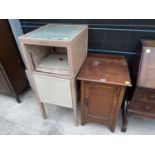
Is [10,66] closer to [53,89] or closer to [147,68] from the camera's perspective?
[53,89]

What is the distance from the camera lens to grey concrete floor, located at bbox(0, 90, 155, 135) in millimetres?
1503

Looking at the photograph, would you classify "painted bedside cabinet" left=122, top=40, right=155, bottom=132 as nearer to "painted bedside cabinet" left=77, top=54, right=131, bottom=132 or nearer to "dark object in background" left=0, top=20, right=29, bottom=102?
"painted bedside cabinet" left=77, top=54, right=131, bottom=132

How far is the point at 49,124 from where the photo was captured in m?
1.60

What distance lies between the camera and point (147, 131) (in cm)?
148

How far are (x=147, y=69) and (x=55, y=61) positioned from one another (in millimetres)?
837

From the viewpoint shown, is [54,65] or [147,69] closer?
[147,69]

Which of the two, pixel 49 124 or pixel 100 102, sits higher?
pixel 100 102

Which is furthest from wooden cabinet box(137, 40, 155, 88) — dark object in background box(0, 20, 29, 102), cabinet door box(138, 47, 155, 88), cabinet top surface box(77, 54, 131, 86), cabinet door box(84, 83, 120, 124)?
dark object in background box(0, 20, 29, 102)

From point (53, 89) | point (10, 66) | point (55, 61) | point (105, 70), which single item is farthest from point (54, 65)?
point (10, 66)

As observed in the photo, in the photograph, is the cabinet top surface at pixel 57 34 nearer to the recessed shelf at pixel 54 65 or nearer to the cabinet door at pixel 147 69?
the recessed shelf at pixel 54 65

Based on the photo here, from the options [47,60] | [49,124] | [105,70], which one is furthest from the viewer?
[49,124]

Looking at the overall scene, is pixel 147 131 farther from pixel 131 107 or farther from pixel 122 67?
pixel 122 67

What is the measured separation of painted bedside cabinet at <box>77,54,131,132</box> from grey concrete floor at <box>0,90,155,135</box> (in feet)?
0.45

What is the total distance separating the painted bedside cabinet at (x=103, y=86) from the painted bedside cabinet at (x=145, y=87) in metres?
0.13
